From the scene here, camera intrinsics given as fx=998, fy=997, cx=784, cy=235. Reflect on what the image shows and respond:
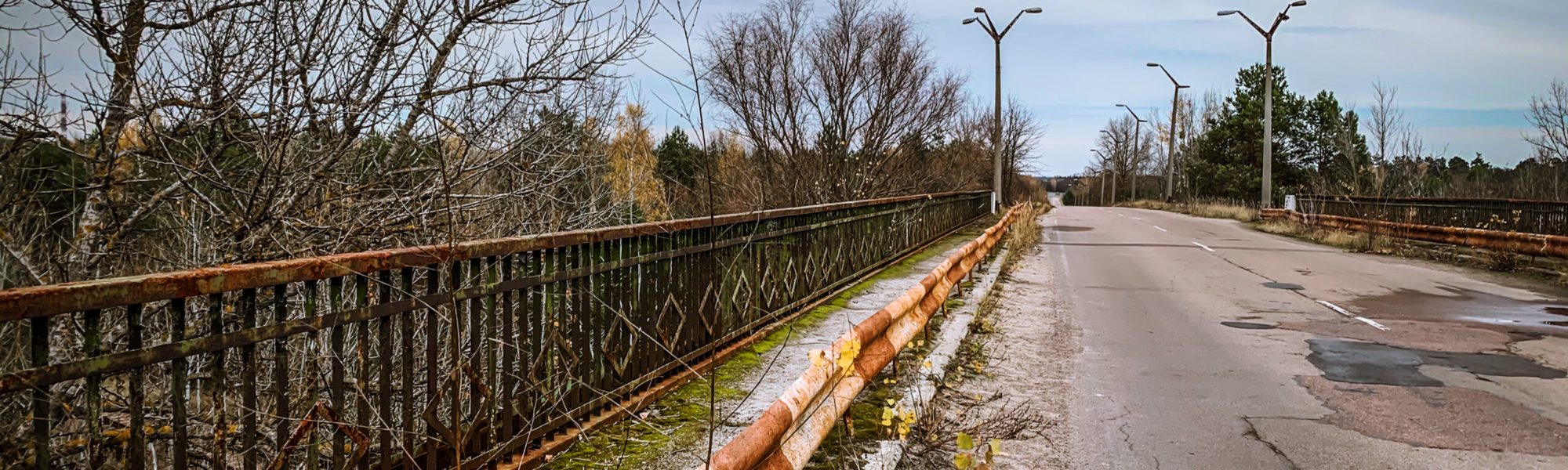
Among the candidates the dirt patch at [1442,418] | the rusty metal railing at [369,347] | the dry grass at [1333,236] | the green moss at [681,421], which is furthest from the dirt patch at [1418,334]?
the dry grass at [1333,236]

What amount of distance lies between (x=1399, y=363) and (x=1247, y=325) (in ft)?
7.39

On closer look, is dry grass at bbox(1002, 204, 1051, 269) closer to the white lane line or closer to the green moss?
the white lane line

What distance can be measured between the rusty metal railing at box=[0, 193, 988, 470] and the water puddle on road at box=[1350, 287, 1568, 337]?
7646 mm

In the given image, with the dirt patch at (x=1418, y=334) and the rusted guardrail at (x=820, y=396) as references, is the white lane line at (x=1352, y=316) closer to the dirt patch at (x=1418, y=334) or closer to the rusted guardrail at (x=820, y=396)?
the dirt patch at (x=1418, y=334)

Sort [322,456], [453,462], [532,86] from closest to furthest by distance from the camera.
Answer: [453,462], [322,456], [532,86]

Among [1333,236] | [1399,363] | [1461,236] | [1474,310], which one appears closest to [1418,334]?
[1399,363]

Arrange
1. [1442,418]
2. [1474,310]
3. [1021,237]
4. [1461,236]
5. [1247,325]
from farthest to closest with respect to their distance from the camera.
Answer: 1. [1021,237]
2. [1461,236]
3. [1474,310]
4. [1247,325]
5. [1442,418]

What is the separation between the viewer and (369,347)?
12.5 ft

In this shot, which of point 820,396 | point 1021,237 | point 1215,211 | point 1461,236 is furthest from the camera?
point 1215,211

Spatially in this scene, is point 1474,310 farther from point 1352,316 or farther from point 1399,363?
point 1399,363

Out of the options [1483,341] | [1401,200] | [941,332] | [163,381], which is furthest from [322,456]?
[1401,200]

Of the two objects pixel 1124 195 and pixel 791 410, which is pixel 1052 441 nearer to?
pixel 791 410

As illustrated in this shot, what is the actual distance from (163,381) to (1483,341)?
406 inches

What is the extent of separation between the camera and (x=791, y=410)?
365 cm
